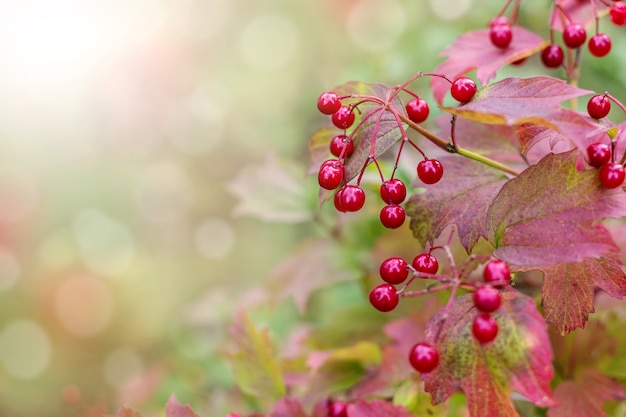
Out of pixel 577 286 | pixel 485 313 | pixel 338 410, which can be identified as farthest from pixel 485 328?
pixel 338 410

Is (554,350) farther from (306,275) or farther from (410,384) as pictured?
(306,275)

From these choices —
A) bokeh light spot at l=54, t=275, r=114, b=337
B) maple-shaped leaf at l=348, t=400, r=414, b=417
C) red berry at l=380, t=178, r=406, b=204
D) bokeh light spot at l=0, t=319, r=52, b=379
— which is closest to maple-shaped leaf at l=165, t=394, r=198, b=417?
maple-shaped leaf at l=348, t=400, r=414, b=417

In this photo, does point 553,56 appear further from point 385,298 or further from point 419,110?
point 385,298

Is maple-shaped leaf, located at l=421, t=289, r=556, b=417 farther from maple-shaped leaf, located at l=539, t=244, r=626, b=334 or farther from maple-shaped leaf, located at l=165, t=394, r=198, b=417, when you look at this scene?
maple-shaped leaf, located at l=165, t=394, r=198, b=417

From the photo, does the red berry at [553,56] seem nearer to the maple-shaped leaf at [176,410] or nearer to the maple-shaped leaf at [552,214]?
the maple-shaped leaf at [552,214]

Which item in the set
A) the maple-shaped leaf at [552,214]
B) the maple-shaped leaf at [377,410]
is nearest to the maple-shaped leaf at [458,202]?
the maple-shaped leaf at [552,214]
